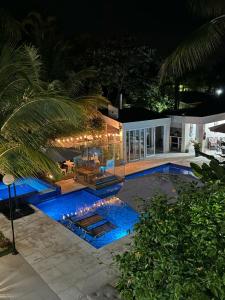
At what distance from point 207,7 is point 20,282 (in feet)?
24.5

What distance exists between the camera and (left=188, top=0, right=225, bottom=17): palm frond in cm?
605

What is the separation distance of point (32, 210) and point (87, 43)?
1372 centimetres

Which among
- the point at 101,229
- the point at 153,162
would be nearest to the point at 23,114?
the point at 101,229

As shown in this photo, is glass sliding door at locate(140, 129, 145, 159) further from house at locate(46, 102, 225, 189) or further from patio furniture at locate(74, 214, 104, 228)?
patio furniture at locate(74, 214, 104, 228)

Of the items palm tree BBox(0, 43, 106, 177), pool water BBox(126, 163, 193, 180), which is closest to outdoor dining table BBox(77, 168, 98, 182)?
pool water BBox(126, 163, 193, 180)

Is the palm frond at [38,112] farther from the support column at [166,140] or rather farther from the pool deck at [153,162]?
the support column at [166,140]

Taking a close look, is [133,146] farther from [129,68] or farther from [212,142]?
[129,68]

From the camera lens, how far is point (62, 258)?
7941 millimetres

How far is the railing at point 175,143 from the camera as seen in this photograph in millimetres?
19069

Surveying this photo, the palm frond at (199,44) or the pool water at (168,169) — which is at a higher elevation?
the palm frond at (199,44)

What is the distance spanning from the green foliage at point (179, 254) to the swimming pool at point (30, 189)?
950 centimetres

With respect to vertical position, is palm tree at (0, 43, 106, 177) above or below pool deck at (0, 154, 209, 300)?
above

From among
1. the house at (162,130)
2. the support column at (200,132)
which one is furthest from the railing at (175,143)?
the support column at (200,132)

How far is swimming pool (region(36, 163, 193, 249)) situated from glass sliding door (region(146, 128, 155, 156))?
16.2ft
